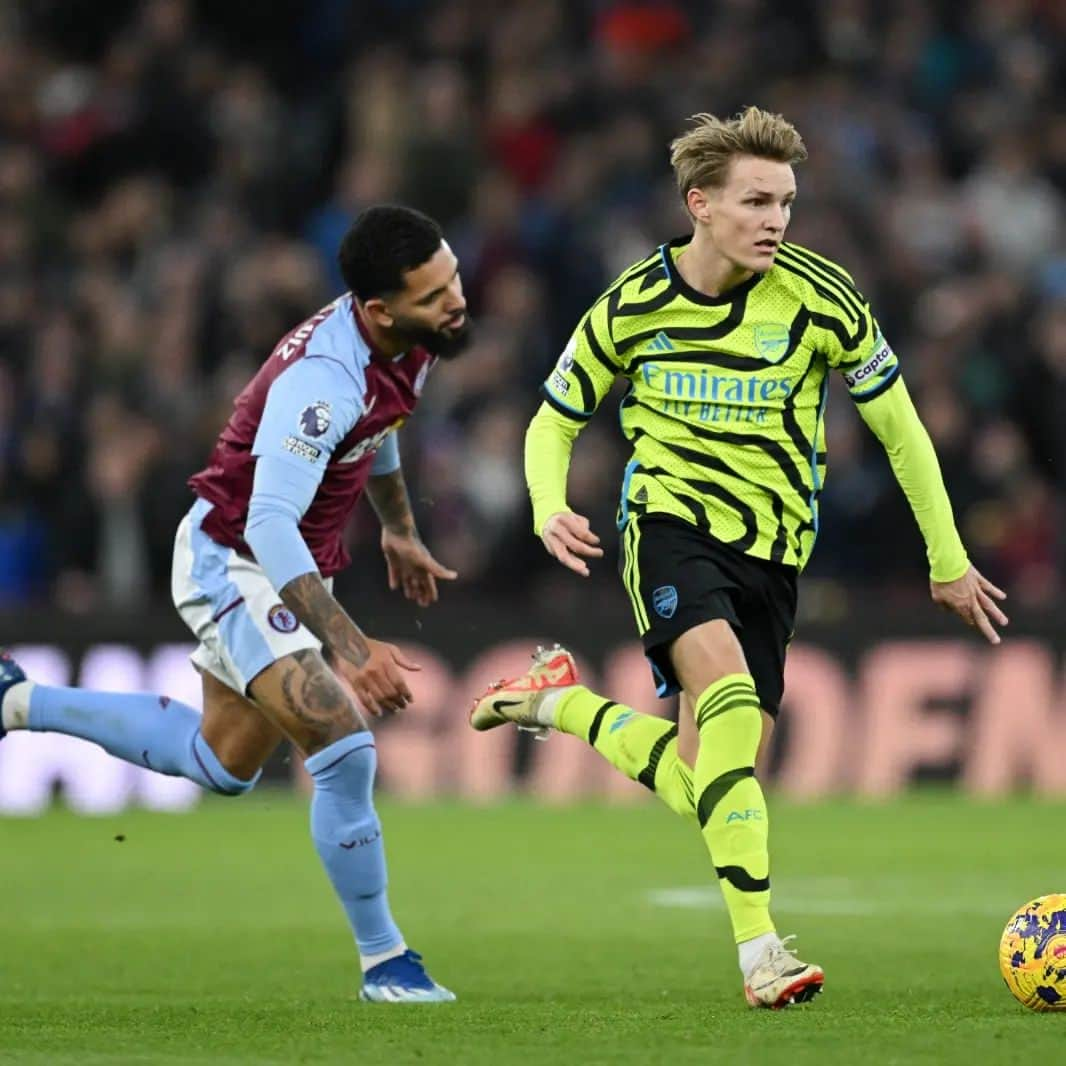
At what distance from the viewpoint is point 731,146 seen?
22.4 ft

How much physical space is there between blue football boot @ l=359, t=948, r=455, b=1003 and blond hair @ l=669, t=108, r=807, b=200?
2331 millimetres

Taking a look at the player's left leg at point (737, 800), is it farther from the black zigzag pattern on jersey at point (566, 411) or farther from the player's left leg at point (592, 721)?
the black zigzag pattern on jersey at point (566, 411)

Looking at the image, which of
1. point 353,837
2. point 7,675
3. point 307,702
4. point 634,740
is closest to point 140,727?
point 7,675

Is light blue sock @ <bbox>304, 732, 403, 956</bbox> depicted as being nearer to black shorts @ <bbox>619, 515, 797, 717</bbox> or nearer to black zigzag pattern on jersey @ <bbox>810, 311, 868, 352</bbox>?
black shorts @ <bbox>619, 515, 797, 717</bbox>

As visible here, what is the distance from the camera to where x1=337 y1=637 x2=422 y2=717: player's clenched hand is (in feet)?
21.8

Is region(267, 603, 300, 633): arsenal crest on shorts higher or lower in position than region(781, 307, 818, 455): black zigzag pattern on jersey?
lower

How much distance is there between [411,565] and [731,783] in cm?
185

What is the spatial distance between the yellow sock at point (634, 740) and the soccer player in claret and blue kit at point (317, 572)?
2.19 feet

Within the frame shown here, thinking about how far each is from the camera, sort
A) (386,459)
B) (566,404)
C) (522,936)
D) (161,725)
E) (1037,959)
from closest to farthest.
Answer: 1. (1037,959)
2. (566,404)
3. (161,725)
4. (386,459)
5. (522,936)

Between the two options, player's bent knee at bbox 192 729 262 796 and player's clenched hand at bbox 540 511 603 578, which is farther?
player's bent knee at bbox 192 729 262 796

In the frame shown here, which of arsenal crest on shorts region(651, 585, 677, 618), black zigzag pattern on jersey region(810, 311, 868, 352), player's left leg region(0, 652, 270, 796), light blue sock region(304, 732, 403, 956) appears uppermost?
black zigzag pattern on jersey region(810, 311, 868, 352)

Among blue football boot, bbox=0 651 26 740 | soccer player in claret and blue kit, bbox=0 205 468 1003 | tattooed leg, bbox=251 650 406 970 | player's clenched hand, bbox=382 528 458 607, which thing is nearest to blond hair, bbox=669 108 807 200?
soccer player in claret and blue kit, bbox=0 205 468 1003

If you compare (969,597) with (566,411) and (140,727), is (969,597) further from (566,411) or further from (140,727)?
(140,727)

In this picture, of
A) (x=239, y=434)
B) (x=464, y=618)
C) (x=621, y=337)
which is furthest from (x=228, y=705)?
(x=464, y=618)
